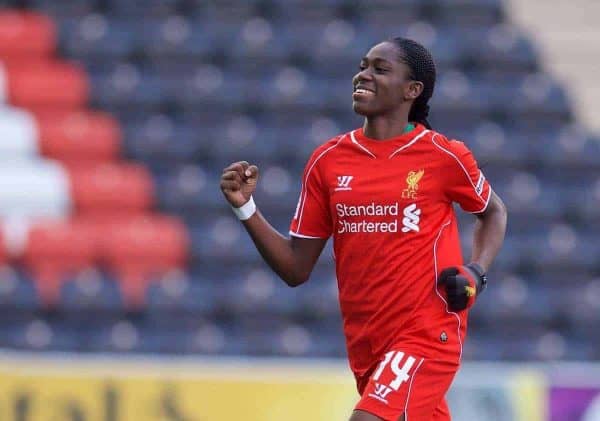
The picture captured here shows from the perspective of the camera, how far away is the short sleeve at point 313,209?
4215 millimetres

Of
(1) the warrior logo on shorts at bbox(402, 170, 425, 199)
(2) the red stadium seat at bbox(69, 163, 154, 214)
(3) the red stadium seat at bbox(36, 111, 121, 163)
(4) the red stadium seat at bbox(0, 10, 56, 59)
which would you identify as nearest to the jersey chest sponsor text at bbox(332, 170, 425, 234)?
(1) the warrior logo on shorts at bbox(402, 170, 425, 199)

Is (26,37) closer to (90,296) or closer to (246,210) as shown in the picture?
(90,296)

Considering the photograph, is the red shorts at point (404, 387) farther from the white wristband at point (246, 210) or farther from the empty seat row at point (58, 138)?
the empty seat row at point (58, 138)

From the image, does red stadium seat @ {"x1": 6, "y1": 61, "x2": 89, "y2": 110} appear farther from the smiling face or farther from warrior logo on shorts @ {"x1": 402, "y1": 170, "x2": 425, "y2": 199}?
warrior logo on shorts @ {"x1": 402, "y1": 170, "x2": 425, "y2": 199}

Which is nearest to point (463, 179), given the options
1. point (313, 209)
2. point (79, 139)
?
point (313, 209)

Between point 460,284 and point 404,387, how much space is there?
0.36 metres

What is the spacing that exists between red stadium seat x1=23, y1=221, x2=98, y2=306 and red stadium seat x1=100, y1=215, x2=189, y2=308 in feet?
0.38

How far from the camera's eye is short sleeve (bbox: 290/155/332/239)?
4215 mm

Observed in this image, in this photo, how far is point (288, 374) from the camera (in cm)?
683

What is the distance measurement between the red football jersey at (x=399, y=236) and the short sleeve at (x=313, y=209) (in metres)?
0.08

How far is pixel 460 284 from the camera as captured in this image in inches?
154

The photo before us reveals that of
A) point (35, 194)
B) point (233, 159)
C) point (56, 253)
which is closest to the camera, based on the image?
point (56, 253)

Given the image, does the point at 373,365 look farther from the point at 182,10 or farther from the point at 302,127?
the point at 182,10

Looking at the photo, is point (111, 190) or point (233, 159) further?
point (233, 159)
